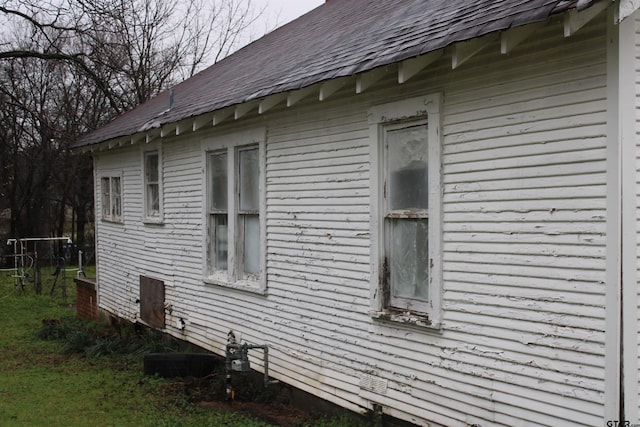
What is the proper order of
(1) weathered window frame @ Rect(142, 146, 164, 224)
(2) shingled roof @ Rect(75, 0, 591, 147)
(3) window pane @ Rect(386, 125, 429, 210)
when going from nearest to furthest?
(2) shingled roof @ Rect(75, 0, 591, 147)
(3) window pane @ Rect(386, 125, 429, 210)
(1) weathered window frame @ Rect(142, 146, 164, 224)

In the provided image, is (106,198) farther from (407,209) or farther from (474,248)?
(474,248)

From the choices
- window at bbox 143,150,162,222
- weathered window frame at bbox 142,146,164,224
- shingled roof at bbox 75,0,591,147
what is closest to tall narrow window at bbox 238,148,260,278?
shingled roof at bbox 75,0,591,147

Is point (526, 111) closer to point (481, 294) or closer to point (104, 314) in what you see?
point (481, 294)

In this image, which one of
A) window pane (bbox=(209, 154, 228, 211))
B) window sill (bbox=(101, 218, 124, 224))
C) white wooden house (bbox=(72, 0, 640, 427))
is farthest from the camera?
window sill (bbox=(101, 218, 124, 224))

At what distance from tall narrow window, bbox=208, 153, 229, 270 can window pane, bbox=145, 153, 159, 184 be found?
2639 millimetres

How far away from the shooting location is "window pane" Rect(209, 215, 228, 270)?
32.5ft


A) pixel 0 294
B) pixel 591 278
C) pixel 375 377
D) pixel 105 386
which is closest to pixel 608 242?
pixel 591 278

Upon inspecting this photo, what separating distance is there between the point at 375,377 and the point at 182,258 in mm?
5301

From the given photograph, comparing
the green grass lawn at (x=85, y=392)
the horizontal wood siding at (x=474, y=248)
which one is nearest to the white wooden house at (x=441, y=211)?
the horizontal wood siding at (x=474, y=248)

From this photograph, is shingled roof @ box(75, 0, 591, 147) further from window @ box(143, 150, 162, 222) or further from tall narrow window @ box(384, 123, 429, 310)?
tall narrow window @ box(384, 123, 429, 310)

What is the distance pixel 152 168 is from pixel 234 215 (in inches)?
151

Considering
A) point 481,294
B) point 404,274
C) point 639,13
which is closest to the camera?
point 639,13

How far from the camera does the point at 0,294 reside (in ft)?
71.7

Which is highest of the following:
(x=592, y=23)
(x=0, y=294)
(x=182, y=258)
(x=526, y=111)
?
(x=592, y=23)
